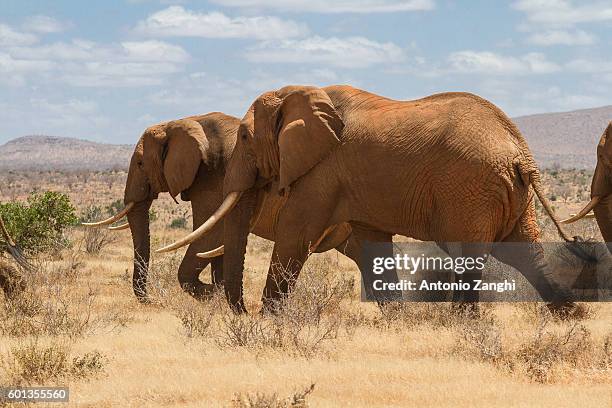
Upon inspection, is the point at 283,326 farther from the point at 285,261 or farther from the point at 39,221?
the point at 39,221

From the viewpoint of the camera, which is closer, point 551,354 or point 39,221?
point 551,354

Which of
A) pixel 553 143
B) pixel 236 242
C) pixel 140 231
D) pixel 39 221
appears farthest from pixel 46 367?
pixel 553 143

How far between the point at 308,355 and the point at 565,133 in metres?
162

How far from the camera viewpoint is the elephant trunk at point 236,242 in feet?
44.9

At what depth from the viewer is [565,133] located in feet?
548

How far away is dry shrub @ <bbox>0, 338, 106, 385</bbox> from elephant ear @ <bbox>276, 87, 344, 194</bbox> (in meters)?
3.92

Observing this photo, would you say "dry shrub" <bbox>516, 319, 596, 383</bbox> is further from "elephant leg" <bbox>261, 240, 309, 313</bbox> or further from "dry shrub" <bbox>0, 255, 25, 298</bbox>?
"dry shrub" <bbox>0, 255, 25, 298</bbox>

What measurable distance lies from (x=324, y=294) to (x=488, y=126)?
2.50 metres

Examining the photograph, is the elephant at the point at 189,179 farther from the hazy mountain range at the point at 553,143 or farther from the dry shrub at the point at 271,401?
the hazy mountain range at the point at 553,143

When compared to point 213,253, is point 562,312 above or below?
below

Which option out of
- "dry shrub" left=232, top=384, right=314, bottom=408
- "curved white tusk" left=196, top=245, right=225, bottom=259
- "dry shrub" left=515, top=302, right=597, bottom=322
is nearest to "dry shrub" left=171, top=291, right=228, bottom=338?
"curved white tusk" left=196, top=245, right=225, bottom=259

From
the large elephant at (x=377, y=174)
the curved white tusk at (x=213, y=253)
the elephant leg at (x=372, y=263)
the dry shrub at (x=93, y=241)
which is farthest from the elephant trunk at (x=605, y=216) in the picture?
the dry shrub at (x=93, y=241)

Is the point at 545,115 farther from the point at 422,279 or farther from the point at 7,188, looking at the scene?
the point at 422,279

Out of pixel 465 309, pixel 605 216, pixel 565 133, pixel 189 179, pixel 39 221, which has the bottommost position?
pixel 465 309
